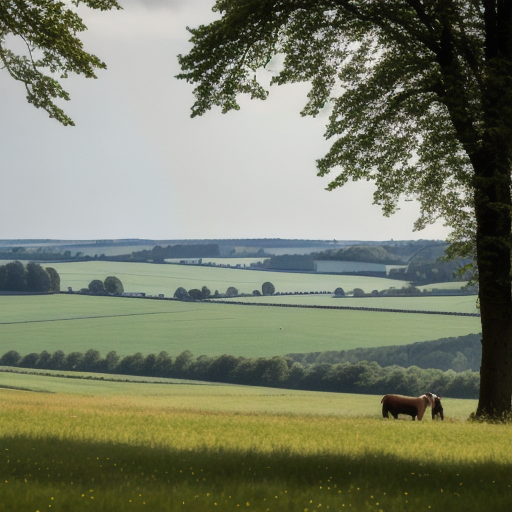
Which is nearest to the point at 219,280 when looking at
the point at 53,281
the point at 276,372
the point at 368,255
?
the point at 368,255

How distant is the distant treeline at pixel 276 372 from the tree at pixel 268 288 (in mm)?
57535

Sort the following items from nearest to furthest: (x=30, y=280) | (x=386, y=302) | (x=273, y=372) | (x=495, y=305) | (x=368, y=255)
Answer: (x=495, y=305) → (x=273, y=372) → (x=386, y=302) → (x=30, y=280) → (x=368, y=255)

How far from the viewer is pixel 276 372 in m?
94.8

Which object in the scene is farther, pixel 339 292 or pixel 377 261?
pixel 377 261

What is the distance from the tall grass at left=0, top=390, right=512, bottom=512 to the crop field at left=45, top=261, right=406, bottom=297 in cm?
14391

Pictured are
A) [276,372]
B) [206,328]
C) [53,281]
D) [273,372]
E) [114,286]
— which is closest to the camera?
[276,372]

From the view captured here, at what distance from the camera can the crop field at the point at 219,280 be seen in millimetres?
172125

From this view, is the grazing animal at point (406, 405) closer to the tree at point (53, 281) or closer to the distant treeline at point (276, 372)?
the distant treeline at point (276, 372)

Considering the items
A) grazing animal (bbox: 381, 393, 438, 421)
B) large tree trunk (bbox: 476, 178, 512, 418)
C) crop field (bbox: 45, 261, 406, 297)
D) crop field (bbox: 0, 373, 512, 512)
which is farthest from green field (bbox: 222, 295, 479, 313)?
crop field (bbox: 0, 373, 512, 512)

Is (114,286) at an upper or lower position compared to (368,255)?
lower

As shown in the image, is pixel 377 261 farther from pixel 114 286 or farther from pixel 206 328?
pixel 114 286

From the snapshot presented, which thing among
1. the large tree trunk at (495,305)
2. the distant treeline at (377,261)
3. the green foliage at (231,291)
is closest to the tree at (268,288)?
the green foliage at (231,291)

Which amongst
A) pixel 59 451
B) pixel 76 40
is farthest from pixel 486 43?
pixel 59 451

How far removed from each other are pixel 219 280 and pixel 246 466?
167 metres
